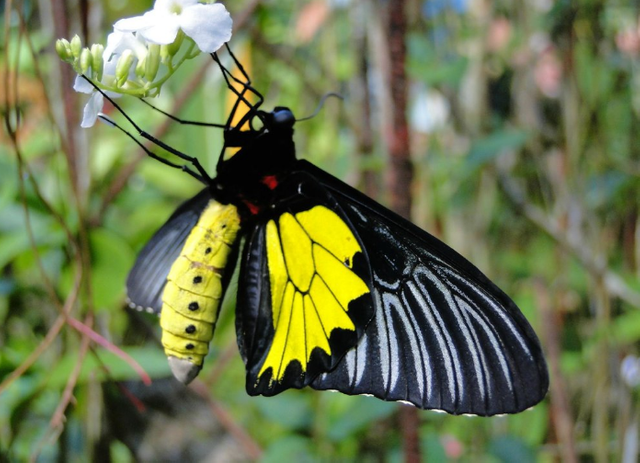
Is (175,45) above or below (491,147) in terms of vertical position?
below

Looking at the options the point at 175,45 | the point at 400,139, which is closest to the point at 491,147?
the point at 400,139

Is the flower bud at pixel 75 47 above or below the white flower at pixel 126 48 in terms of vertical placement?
below

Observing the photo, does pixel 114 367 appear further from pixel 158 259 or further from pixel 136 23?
pixel 136 23

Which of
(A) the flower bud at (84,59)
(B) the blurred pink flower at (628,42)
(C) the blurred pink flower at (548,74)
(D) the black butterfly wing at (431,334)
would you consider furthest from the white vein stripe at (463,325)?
(C) the blurred pink flower at (548,74)

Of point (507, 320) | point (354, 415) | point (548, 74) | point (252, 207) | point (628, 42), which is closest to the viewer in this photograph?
point (507, 320)

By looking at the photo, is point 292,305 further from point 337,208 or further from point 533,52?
point 533,52

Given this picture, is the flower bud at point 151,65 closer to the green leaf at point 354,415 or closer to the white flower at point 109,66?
the white flower at point 109,66

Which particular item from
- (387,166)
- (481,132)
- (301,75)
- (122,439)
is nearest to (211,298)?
(387,166)
